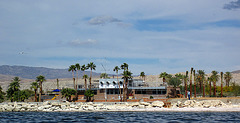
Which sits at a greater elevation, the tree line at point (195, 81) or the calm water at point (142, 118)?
the tree line at point (195, 81)

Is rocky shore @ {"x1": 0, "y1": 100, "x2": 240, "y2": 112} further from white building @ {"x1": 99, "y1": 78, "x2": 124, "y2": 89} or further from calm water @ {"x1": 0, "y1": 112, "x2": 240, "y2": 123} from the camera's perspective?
white building @ {"x1": 99, "y1": 78, "x2": 124, "y2": 89}

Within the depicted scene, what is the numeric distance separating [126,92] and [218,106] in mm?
33837

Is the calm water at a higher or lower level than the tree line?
lower

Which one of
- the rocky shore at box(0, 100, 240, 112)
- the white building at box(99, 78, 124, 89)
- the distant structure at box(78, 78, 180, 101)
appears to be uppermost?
the white building at box(99, 78, 124, 89)

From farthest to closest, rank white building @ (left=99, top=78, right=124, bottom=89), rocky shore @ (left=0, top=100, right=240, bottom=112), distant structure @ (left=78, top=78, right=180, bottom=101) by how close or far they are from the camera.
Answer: white building @ (left=99, top=78, right=124, bottom=89), distant structure @ (left=78, top=78, right=180, bottom=101), rocky shore @ (left=0, top=100, right=240, bottom=112)

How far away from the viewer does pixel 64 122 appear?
38.1 m

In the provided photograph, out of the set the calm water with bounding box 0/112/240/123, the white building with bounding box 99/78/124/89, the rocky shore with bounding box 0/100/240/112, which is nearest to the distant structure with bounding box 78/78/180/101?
the white building with bounding box 99/78/124/89

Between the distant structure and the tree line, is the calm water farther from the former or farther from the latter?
the distant structure

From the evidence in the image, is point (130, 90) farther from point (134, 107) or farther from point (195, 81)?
point (134, 107)

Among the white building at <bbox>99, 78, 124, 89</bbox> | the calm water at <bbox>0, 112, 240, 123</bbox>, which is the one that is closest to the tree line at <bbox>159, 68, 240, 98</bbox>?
the white building at <bbox>99, 78, 124, 89</bbox>

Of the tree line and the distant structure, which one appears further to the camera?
the distant structure

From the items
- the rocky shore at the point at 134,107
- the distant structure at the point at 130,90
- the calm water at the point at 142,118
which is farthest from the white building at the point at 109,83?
the calm water at the point at 142,118

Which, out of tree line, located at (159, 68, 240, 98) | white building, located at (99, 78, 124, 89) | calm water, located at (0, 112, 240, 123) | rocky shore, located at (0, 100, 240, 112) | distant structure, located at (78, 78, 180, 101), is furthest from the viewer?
white building, located at (99, 78, 124, 89)

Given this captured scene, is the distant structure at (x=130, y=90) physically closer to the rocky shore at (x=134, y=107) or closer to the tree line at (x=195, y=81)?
the tree line at (x=195, y=81)
